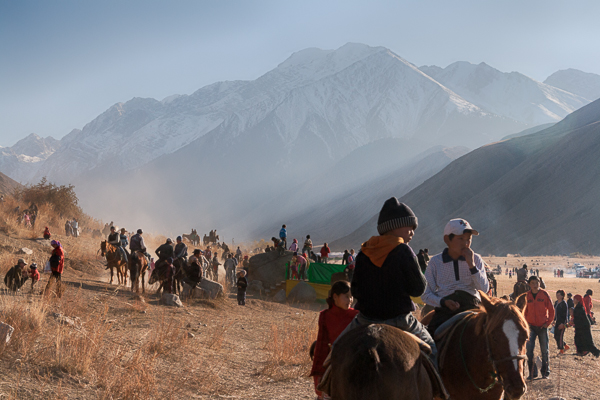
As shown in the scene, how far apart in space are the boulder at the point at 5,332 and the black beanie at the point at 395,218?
493 centimetres

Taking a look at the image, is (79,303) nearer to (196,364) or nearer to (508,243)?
(196,364)

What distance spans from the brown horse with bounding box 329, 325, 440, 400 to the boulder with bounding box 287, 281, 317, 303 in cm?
1746

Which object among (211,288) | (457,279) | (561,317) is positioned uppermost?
(457,279)

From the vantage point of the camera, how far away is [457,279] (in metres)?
4.57

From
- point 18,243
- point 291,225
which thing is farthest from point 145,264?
point 291,225

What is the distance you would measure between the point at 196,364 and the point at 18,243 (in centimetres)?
1496

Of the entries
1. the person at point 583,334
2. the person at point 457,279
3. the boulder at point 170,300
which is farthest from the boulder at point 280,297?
the person at point 457,279

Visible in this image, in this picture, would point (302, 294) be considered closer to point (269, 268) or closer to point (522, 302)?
point (269, 268)

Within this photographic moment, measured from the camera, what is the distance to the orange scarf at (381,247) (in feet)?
11.3

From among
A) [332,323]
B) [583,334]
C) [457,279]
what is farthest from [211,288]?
[457,279]

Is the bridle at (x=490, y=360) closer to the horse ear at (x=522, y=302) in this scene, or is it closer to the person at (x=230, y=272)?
the horse ear at (x=522, y=302)

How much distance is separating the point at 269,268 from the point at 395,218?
813 inches

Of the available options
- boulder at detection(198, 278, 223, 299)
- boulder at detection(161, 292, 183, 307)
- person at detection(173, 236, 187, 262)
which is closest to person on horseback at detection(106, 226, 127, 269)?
person at detection(173, 236, 187, 262)

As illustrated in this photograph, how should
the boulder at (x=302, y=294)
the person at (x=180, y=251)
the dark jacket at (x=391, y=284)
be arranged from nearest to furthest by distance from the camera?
1. the dark jacket at (x=391, y=284)
2. the person at (x=180, y=251)
3. the boulder at (x=302, y=294)
